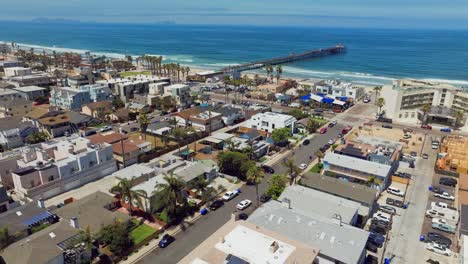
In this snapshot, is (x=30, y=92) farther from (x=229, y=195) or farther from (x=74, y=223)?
(x=229, y=195)

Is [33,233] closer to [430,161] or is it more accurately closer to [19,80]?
[430,161]

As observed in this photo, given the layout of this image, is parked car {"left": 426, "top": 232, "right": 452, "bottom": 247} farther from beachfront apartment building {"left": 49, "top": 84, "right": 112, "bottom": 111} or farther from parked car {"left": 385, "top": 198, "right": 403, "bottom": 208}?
beachfront apartment building {"left": 49, "top": 84, "right": 112, "bottom": 111}

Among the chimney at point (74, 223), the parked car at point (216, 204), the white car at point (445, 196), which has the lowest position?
the parked car at point (216, 204)

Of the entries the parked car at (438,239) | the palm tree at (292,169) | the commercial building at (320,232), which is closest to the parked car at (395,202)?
the parked car at (438,239)

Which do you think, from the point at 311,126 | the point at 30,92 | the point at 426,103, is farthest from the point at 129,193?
the point at 426,103

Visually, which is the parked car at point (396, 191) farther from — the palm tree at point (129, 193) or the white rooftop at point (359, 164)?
the palm tree at point (129, 193)

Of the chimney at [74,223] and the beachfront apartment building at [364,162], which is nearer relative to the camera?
the chimney at [74,223]

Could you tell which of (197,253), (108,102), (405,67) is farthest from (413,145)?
(405,67)
